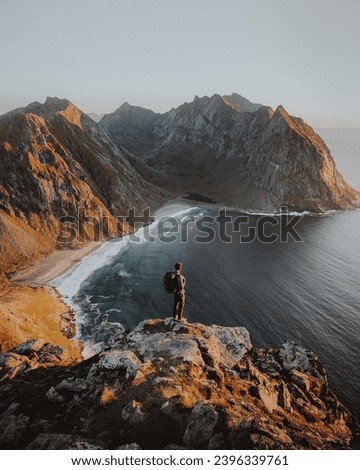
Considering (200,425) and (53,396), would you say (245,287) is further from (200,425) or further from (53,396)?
(200,425)

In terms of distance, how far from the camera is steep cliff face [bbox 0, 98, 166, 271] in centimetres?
6538

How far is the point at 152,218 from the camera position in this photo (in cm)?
10706

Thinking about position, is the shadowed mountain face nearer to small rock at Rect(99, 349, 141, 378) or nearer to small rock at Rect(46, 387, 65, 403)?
small rock at Rect(99, 349, 141, 378)

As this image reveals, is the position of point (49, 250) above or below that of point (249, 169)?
below

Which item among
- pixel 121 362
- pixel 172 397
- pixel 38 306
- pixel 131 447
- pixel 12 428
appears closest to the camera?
pixel 131 447

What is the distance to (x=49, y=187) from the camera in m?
75.8

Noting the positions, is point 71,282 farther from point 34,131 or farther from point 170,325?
point 34,131

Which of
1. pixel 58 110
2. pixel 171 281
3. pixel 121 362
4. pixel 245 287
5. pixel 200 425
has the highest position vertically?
pixel 58 110

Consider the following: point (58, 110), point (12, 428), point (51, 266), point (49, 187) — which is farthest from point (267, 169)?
point (12, 428)

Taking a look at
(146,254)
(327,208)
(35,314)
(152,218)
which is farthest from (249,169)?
(35,314)

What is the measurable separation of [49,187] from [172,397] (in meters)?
72.8

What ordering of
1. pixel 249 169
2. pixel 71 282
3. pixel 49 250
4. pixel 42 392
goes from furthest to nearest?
pixel 249 169 < pixel 49 250 < pixel 71 282 < pixel 42 392

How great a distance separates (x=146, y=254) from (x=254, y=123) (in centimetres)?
12451

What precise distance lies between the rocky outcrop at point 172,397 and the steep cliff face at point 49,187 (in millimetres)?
46994
